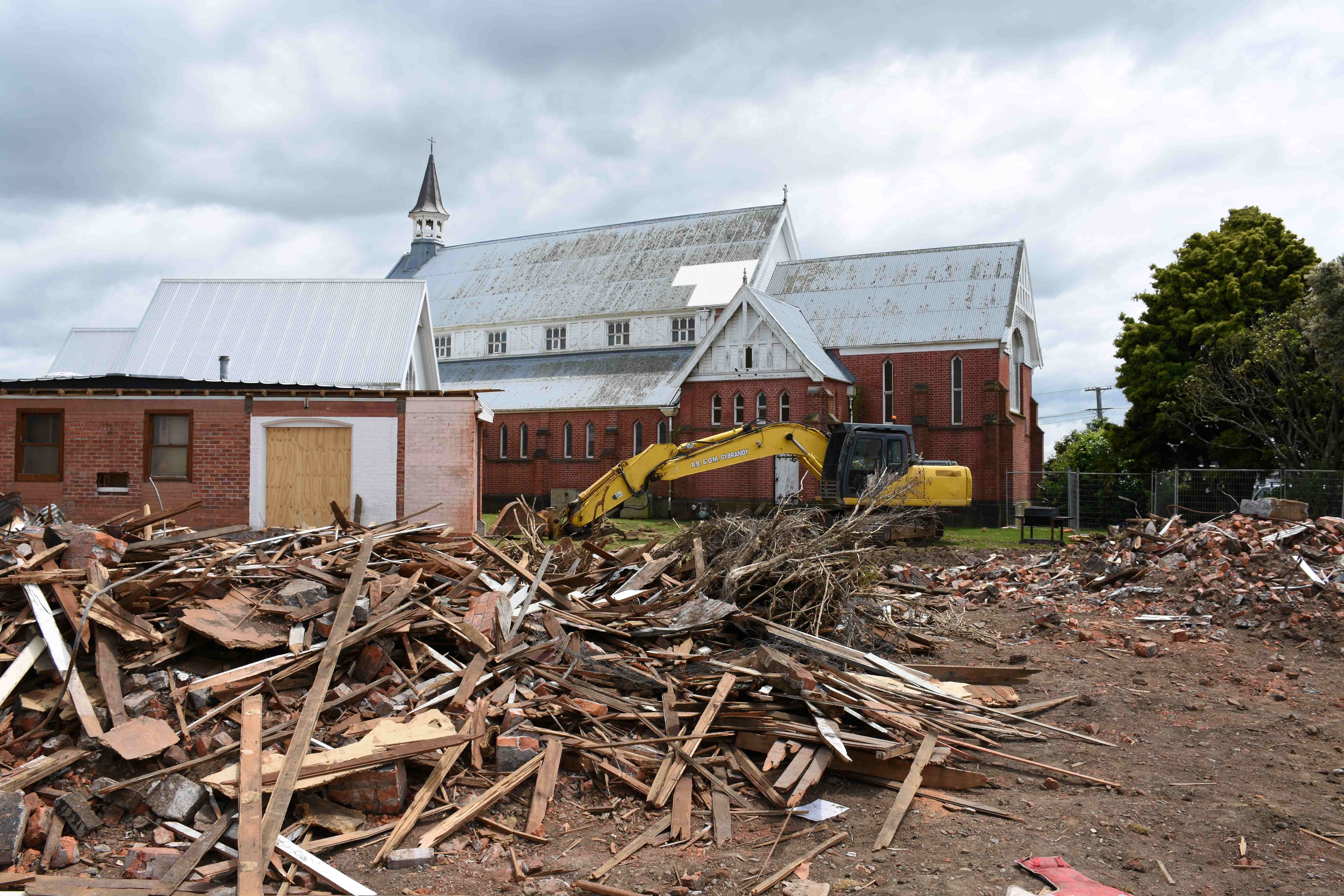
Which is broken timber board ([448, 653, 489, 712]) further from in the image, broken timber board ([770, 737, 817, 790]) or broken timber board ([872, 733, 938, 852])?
broken timber board ([872, 733, 938, 852])

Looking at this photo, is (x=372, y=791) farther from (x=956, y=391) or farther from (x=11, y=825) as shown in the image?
(x=956, y=391)

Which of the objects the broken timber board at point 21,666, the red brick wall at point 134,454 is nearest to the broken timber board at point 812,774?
the broken timber board at point 21,666

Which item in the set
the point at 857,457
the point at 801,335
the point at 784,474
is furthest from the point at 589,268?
the point at 857,457

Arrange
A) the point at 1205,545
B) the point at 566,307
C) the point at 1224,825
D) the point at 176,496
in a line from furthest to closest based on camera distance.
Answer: the point at 566,307 < the point at 176,496 < the point at 1205,545 < the point at 1224,825

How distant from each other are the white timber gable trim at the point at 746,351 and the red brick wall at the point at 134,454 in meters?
20.0

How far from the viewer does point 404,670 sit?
760 centimetres

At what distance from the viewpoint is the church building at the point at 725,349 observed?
35000mm

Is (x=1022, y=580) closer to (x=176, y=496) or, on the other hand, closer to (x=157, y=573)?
(x=157, y=573)

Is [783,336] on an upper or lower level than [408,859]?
upper

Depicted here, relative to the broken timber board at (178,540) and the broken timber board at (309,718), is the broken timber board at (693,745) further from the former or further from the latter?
the broken timber board at (178,540)

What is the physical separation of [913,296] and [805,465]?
17865 mm

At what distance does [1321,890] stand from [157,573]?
28.3ft

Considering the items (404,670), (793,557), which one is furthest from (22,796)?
(793,557)

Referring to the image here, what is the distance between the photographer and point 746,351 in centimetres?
3584
